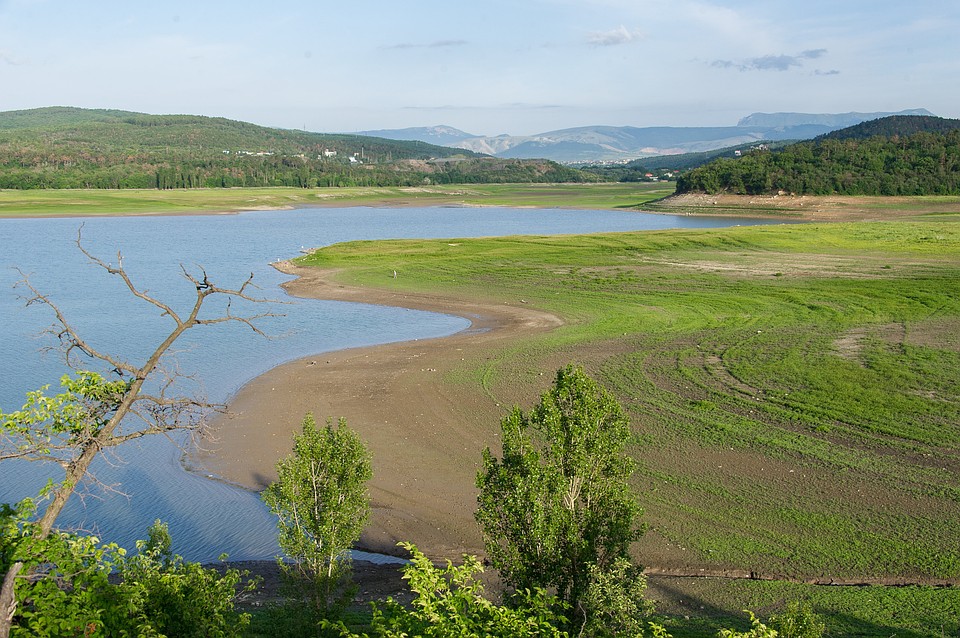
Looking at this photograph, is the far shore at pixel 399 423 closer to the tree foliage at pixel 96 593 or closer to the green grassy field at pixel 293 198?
the tree foliage at pixel 96 593

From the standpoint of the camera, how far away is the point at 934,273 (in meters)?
51.4

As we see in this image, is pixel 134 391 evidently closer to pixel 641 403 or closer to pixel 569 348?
pixel 641 403

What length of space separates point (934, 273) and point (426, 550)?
4608cm

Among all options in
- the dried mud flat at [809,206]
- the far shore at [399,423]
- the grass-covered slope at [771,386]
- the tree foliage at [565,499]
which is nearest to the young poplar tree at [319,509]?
the tree foliage at [565,499]

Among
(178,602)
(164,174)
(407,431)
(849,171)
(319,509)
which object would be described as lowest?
(407,431)

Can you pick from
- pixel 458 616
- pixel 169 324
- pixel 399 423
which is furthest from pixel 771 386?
pixel 169 324

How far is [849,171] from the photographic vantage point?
123m

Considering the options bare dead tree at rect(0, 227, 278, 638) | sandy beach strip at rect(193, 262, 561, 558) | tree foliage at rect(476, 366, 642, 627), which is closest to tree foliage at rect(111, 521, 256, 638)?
bare dead tree at rect(0, 227, 278, 638)

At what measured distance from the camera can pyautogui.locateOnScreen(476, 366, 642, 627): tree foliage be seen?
34.8ft

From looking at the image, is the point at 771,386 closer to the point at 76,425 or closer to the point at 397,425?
the point at 397,425

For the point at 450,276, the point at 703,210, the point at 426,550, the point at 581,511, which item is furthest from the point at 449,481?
the point at 703,210

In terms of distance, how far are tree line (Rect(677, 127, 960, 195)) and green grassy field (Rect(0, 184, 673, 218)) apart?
55.6 ft

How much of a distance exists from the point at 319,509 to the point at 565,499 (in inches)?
136

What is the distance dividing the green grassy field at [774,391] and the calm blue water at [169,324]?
8570 mm
